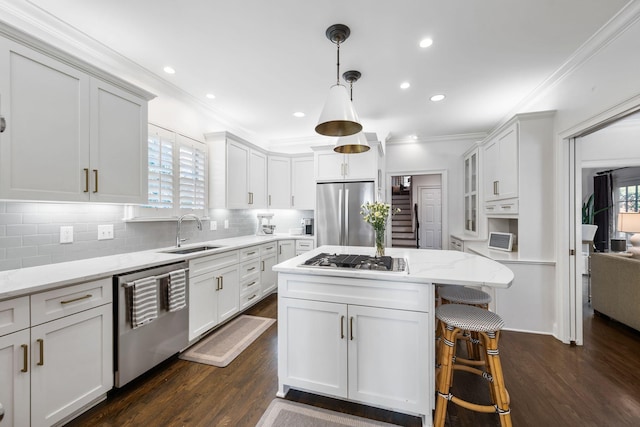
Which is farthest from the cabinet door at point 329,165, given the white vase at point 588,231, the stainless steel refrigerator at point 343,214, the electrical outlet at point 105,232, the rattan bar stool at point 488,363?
the white vase at point 588,231

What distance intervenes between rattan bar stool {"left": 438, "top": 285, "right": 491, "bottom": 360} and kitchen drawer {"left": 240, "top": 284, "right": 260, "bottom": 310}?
228cm

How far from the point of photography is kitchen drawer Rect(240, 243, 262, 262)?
3262 millimetres

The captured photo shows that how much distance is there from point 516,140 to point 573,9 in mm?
1317

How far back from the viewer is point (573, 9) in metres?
1.86

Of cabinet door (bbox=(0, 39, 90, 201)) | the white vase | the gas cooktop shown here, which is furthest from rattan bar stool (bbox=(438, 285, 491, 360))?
the white vase

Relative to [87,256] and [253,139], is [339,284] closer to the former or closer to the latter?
[87,256]

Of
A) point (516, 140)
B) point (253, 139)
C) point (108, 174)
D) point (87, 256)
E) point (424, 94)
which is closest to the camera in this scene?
point (108, 174)

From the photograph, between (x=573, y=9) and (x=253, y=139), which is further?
(x=253, y=139)

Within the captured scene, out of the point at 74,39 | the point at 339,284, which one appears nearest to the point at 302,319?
the point at 339,284

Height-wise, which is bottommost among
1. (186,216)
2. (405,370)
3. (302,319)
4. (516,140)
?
(405,370)

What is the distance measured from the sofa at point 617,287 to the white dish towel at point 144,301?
455 cm

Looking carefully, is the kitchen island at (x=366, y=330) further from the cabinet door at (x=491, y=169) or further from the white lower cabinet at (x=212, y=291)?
the cabinet door at (x=491, y=169)

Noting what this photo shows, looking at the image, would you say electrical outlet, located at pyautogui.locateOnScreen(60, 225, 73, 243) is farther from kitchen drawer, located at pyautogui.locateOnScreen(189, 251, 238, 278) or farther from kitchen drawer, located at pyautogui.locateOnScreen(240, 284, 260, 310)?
kitchen drawer, located at pyautogui.locateOnScreen(240, 284, 260, 310)

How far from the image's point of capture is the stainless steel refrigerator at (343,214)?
152 inches
